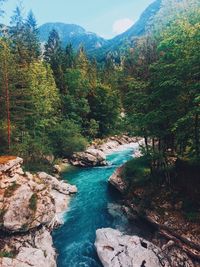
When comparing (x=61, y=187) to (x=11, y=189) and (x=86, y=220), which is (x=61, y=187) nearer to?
(x=86, y=220)

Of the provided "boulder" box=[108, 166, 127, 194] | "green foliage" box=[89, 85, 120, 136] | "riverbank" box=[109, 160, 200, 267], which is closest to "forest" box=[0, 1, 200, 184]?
"green foliage" box=[89, 85, 120, 136]

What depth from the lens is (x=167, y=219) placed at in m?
20.3

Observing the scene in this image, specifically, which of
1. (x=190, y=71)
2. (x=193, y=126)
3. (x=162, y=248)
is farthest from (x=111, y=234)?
(x=190, y=71)

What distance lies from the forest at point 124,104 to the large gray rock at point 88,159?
1787mm

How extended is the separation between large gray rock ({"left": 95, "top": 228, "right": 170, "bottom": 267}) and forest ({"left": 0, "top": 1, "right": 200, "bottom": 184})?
6936mm

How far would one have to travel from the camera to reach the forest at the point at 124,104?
66.7 feet

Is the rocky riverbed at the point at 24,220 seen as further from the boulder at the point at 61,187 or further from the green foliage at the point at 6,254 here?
the boulder at the point at 61,187

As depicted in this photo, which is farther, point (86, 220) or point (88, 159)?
point (88, 159)

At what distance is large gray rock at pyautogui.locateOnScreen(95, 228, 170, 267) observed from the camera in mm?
17406

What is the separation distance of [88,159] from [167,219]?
23987 millimetres

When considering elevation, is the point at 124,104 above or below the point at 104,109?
above

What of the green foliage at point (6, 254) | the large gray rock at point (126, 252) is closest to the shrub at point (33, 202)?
the green foliage at point (6, 254)

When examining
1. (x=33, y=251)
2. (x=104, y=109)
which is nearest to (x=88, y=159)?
(x=104, y=109)

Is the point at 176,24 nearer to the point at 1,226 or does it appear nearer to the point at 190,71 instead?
the point at 190,71
